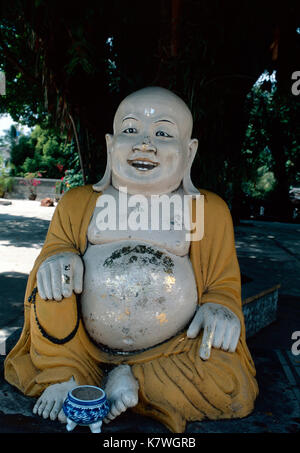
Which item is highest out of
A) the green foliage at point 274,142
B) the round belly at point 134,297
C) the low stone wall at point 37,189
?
the green foliage at point 274,142

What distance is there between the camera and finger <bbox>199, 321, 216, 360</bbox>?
84.8 inches

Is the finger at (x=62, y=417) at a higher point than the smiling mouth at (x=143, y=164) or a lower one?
lower

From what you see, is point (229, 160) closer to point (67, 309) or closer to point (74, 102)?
point (74, 102)

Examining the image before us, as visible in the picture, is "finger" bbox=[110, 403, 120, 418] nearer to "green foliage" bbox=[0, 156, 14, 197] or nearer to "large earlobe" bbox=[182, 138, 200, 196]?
"large earlobe" bbox=[182, 138, 200, 196]

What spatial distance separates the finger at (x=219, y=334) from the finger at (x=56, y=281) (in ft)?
2.59

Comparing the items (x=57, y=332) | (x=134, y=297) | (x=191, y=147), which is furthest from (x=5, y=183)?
(x=134, y=297)

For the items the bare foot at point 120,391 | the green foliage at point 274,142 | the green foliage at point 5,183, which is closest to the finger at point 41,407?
the bare foot at point 120,391

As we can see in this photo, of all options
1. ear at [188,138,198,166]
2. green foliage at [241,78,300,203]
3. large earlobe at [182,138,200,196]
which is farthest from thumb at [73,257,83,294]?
green foliage at [241,78,300,203]

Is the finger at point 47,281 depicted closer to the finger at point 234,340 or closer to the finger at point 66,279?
the finger at point 66,279

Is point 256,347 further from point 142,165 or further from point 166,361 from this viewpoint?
point 142,165

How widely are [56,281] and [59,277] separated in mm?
26

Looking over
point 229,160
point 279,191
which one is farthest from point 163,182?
point 279,191

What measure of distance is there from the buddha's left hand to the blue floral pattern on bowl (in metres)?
0.54

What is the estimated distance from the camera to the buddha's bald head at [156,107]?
95.9 inches
